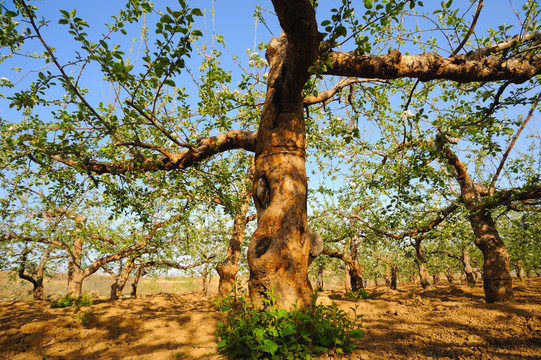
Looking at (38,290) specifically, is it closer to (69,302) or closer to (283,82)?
(69,302)

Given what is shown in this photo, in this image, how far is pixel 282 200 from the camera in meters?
3.69

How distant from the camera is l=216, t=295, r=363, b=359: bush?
2.52 meters

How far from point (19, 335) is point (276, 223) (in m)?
6.16

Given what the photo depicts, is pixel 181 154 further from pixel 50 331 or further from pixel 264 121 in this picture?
pixel 50 331

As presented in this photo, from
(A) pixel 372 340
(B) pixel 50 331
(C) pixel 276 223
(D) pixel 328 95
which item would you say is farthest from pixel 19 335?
(D) pixel 328 95

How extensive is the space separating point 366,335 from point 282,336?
2333 millimetres

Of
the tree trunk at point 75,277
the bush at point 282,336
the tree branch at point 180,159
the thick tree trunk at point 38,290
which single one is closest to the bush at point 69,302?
the tree trunk at point 75,277

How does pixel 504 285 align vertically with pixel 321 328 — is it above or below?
below

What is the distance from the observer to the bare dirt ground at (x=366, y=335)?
3.22 meters

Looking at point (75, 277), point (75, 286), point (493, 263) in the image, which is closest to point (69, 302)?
point (75, 286)

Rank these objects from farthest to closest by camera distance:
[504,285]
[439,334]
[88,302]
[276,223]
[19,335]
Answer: [88,302], [504,285], [19,335], [439,334], [276,223]

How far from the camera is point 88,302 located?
12.4 m

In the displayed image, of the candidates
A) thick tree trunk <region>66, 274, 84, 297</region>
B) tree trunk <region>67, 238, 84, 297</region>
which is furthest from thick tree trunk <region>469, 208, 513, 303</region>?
thick tree trunk <region>66, 274, 84, 297</region>

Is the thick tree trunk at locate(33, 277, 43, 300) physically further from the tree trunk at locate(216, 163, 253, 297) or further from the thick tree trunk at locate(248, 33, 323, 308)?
the thick tree trunk at locate(248, 33, 323, 308)
